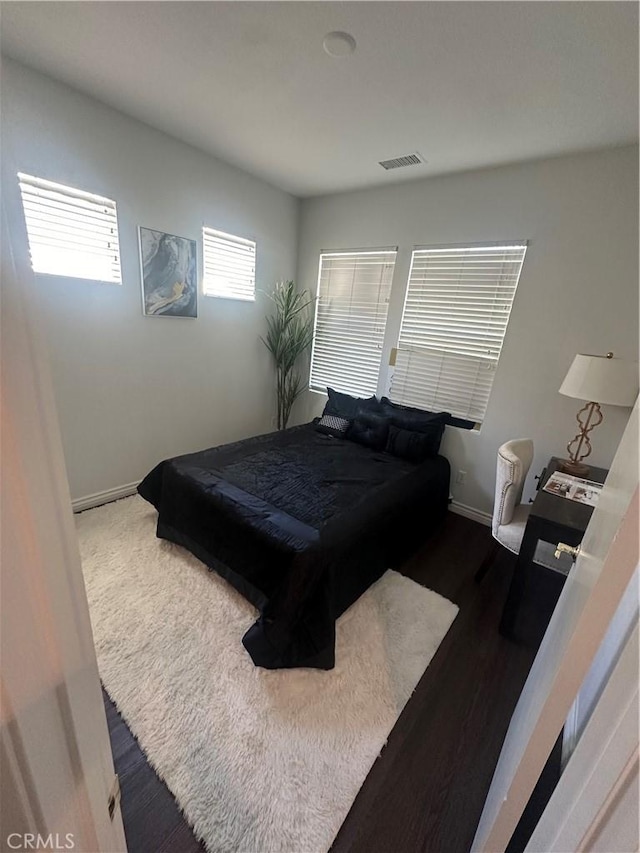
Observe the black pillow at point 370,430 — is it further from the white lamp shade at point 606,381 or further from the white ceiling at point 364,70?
the white ceiling at point 364,70

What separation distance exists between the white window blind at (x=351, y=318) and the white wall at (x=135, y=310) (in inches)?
24.0

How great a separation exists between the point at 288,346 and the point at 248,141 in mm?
1745

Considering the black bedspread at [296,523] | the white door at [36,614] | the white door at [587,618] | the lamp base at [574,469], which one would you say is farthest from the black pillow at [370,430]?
the white door at [36,614]

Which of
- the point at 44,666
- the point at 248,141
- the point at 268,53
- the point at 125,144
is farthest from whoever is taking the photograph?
the point at 248,141

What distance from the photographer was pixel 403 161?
2.54 metres

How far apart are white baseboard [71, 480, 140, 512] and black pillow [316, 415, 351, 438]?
69.3 inches

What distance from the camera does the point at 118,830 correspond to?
70 cm

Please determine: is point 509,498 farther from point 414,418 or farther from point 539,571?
point 414,418

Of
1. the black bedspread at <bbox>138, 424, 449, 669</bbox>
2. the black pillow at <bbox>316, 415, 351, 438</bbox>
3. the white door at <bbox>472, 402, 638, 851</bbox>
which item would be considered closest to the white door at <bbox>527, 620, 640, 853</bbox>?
the white door at <bbox>472, 402, 638, 851</bbox>

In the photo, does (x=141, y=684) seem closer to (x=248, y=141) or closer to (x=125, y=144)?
(x=125, y=144)

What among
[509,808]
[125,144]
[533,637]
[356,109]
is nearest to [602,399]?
[533,637]

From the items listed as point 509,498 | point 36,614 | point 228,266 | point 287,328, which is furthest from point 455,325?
point 36,614

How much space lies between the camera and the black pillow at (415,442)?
9.06 feet

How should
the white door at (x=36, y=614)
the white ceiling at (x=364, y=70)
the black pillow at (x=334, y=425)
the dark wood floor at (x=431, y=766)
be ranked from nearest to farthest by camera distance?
the white door at (x=36, y=614), the dark wood floor at (x=431, y=766), the white ceiling at (x=364, y=70), the black pillow at (x=334, y=425)
